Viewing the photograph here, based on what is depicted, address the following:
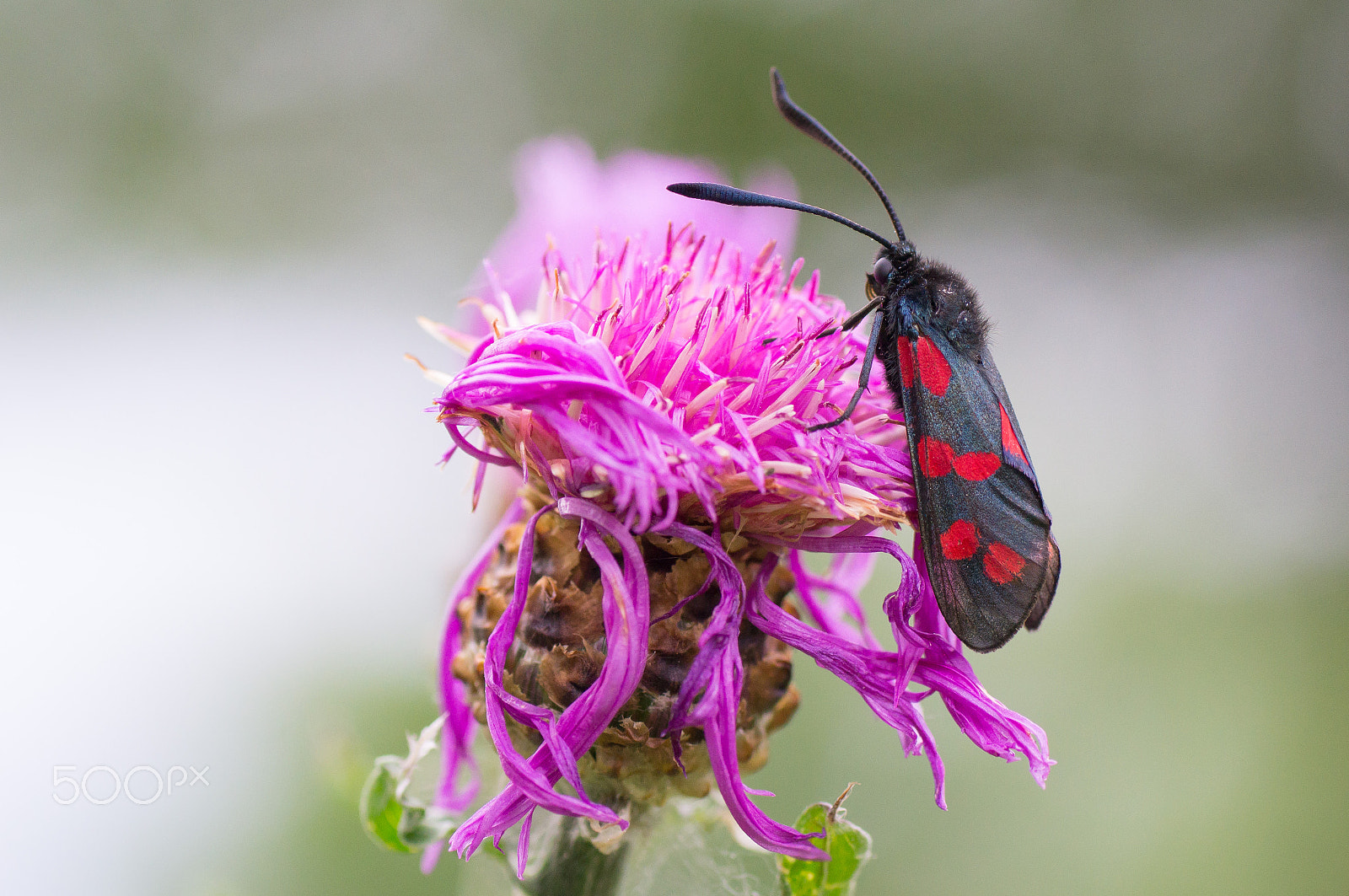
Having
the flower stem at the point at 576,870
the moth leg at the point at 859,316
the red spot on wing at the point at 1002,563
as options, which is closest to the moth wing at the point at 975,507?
the red spot on wing at the point at 1002,563

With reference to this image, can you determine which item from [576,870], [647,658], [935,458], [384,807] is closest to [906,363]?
[935,458]

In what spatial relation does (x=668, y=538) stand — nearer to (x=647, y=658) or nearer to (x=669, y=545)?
(x=669, y=545)

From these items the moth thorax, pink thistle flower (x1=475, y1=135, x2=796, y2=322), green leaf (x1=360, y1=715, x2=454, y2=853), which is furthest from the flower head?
pink thistle flower (x1=475, y1=135, x2=796, y2=322)

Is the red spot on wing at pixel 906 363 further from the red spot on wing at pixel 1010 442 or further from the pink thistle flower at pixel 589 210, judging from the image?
the pink thistle flower at pixel 589 210

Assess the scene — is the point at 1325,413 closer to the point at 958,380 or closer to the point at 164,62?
the point at 958,380

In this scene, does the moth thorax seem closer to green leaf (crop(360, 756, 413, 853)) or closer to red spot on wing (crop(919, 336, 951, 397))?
green leaf (crop(360, 756, 413, 853))

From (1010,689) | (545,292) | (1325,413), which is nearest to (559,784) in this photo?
(545,292)

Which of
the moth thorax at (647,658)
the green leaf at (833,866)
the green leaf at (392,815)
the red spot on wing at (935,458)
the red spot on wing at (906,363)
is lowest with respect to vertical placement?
the green leaf at (392,815)
